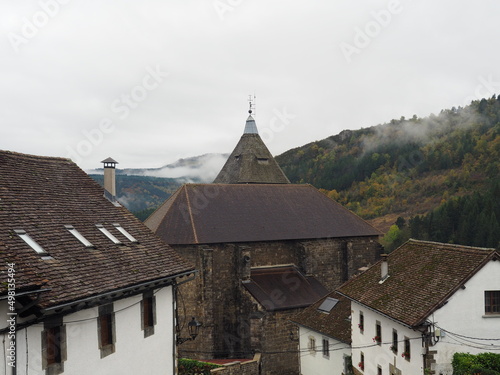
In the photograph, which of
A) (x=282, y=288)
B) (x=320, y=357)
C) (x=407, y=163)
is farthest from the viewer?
(x=407, y=163)

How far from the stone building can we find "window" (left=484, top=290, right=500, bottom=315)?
43.7ft

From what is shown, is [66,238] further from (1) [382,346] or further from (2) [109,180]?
(1) [382,346]

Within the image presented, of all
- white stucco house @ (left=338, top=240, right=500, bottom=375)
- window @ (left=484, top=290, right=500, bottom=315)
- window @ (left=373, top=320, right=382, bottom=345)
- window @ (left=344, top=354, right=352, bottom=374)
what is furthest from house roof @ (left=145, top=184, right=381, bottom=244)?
window @ (left=484, top=290, right=500, bottom=315)

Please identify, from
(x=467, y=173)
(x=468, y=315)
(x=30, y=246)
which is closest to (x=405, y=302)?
(x=468, y=315)

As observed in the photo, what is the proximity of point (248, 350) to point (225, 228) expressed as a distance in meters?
7.57

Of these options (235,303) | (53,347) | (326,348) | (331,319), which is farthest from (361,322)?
(53,347)

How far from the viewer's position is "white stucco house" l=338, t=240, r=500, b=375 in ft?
56.0

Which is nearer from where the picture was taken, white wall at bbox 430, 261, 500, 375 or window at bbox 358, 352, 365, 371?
white wall at bbox 430, 261, 500, 375

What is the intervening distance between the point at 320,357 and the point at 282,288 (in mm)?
6463

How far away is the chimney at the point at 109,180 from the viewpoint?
17.1m

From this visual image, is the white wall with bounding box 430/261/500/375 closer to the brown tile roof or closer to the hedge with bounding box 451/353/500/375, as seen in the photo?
the hedge with bounding box 451/353/500/375

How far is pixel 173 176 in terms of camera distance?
18825cm

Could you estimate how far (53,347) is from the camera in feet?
35.0

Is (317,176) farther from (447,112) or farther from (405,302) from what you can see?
→ (405,302)
